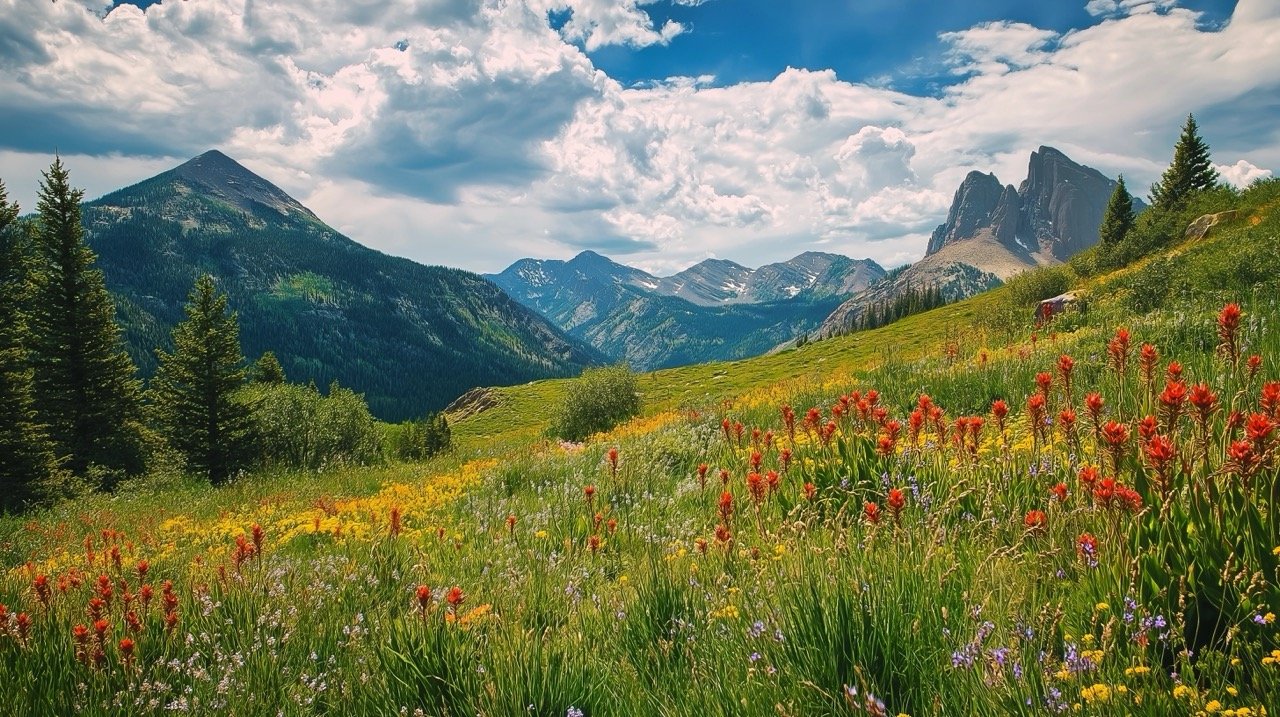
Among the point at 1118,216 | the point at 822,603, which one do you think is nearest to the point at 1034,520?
the point at 822,603

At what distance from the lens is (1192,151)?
197 ft

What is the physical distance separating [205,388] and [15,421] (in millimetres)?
9948

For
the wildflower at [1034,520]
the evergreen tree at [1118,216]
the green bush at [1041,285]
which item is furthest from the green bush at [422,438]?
the evergreen tree at [1118,216]

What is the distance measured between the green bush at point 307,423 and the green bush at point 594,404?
49.0ft

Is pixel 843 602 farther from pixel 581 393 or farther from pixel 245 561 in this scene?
pixel 581 393

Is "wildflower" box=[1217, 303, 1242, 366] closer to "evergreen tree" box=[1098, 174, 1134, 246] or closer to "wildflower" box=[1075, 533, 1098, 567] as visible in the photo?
"wildflower" box=[1075, 533, 1098, 567]

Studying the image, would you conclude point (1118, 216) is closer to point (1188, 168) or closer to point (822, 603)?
point (1188, 168)

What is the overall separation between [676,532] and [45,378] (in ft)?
151

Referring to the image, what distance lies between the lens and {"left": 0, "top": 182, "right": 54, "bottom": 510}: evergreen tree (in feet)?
84.3

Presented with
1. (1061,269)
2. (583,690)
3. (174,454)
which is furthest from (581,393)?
(583,690)

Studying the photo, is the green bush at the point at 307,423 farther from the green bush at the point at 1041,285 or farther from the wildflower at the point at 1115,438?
the green bush at the point at 1041,285

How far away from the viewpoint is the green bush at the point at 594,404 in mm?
48375

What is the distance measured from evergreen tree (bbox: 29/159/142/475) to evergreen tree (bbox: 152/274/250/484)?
303 centimetres

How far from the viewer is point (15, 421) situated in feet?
87.5
